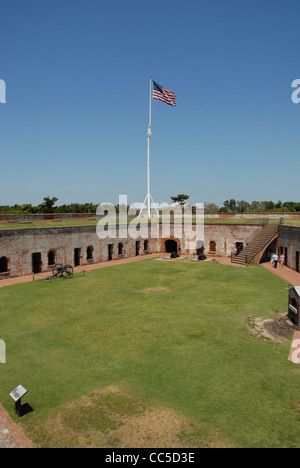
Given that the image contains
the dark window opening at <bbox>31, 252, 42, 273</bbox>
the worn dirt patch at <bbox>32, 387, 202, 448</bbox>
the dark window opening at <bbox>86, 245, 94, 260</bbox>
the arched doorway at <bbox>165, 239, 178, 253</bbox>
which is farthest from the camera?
the arched doorway at <bbox>165, 239, 178, 253</bbox>

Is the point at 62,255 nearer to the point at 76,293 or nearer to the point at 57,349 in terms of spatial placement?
the point at 76,293

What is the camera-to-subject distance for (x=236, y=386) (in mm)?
8016

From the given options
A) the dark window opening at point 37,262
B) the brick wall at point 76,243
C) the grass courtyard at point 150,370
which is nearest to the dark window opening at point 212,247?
the brick wall at point 76,243

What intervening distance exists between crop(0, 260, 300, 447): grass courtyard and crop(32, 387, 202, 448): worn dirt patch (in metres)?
0.02

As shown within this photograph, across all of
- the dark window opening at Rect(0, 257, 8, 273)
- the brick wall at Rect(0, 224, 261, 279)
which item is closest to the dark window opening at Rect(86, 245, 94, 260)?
the brick wall at Rect(0, 224, 261, 279)

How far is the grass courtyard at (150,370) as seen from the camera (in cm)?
654

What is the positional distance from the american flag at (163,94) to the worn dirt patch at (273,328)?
25760mm

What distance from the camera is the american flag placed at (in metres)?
31.8

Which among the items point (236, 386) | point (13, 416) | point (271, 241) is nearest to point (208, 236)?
point (271, 241)

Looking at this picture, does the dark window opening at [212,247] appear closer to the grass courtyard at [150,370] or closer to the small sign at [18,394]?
the grass courtyard at [150,370]

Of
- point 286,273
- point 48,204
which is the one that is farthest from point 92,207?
point 286,273

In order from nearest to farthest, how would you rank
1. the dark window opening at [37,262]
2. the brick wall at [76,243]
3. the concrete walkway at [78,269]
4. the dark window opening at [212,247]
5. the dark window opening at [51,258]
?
the concrete walkway at [78,269]
the brick wall at [76,243]
the dark window opening at [37,262]
the dark window opening at [51,258]
the dark window opening at [212,247]

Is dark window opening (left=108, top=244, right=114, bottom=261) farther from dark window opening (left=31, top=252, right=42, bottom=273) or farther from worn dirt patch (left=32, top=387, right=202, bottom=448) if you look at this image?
worn dirt patch (left=32, top=387, right=202, bottom=448)

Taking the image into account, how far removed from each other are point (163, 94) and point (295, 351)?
1129 inches
